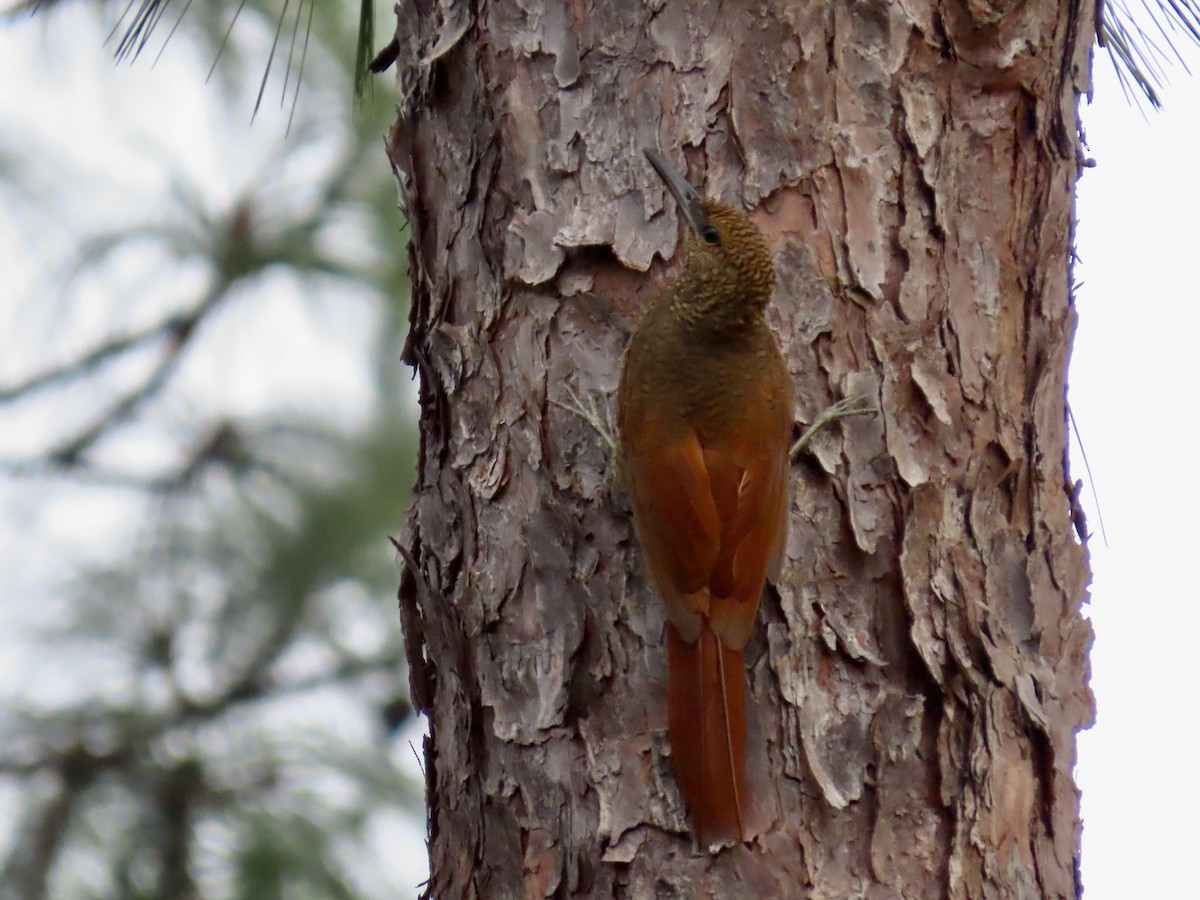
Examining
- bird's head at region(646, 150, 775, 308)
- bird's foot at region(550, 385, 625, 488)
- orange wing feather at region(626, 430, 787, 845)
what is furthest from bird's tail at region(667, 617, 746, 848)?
bird's head at region(646, 150, 775, 308)

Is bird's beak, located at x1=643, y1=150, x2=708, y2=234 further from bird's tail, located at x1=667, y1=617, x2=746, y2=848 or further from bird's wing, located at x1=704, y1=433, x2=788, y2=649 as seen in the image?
bird's tail, located at x1=667, y1=617, x2=746, y2=848

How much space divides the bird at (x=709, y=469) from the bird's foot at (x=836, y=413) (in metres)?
0.04

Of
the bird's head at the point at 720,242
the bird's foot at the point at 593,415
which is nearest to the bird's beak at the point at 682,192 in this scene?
the bird's head at the point at 720,242

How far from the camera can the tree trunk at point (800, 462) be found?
2.17 meters

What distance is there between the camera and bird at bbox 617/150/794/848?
7.06 feet

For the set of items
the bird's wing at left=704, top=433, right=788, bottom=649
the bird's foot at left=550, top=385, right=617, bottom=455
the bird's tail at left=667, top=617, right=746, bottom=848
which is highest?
the bird's foot at left=550, top=385, right=617, bottom=455

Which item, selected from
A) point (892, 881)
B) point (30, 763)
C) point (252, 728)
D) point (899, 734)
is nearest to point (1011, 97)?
point (899, 734)

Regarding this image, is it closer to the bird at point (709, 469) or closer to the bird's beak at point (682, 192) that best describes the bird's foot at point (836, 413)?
the bird at point (709, 469)

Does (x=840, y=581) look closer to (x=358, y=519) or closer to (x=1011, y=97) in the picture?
(x=1011, y=97)

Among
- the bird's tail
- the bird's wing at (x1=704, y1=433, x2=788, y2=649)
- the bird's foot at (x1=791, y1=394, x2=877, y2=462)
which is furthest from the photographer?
the bird's foot at (x1=791, y1=394, x2=877, y2=462)

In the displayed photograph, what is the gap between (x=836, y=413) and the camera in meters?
2.34

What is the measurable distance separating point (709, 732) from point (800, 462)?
0.50 metres

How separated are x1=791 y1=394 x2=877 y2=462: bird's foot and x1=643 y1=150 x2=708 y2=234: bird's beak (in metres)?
0.39

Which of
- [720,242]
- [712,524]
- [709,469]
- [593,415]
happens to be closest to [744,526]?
[712,524]
